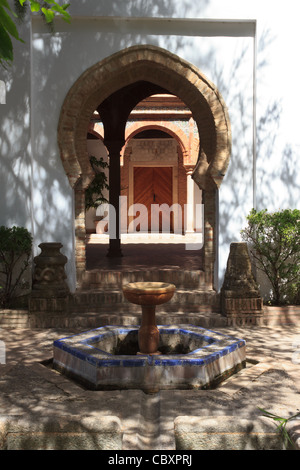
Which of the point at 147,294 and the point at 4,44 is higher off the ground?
the point at 4,44

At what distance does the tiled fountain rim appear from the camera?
4.81 m

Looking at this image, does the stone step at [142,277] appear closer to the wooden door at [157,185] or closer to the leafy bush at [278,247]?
the leafy bush at [278,247]

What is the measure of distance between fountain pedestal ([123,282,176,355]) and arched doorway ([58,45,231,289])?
2.56 m

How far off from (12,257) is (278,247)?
11.5ft

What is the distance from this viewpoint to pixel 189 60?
766 centimetres

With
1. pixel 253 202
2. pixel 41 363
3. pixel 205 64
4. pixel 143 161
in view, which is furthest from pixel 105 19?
pixel 143 161

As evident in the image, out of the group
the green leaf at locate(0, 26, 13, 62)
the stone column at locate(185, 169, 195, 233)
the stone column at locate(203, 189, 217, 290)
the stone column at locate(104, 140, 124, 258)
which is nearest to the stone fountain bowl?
the stone column at locate(203, 189, 217, 290)

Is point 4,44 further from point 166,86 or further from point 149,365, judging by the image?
point 166,86

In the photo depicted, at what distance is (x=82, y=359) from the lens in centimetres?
496

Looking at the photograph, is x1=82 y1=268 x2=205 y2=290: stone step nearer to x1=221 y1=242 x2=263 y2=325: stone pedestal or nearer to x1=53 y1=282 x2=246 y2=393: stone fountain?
x1=221 y1=242 x2=263 y2=325: stone pedestal

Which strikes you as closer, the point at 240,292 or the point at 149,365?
the point at 149,365

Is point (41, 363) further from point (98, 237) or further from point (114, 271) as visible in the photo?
point (98, 237)

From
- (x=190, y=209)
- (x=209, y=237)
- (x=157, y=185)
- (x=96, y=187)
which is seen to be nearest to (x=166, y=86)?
(x=209, y=237)

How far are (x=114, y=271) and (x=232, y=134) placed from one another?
2.58 meters
